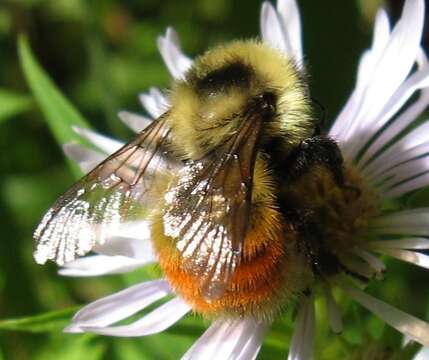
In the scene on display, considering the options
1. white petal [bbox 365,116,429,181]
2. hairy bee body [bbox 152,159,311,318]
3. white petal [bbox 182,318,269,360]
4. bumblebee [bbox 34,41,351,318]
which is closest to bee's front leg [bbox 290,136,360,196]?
bumblebee [bbox 34,41,351,318]

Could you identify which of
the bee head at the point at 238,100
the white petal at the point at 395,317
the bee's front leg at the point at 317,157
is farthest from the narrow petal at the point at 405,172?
the bee head at the point at 238,100

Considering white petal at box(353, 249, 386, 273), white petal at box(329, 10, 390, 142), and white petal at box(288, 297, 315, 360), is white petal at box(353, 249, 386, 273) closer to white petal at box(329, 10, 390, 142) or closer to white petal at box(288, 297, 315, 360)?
white petal at box(288, 297, 315, 360)

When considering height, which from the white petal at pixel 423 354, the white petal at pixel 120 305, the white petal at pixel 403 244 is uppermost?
the white petal at pixel 403 244

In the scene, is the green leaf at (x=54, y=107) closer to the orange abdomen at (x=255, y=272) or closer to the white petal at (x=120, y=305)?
the white petal at (x=120, y=305)

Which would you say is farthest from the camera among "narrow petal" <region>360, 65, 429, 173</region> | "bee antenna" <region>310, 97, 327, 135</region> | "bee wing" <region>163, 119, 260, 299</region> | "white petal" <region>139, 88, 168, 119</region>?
"white petal" <region>139, 88, 168, 119</region>

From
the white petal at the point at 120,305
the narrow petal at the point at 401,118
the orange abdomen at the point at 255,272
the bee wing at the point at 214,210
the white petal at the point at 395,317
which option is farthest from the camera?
the narrow petal at the point at 401,118

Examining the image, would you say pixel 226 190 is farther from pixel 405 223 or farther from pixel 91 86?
pixel 91 86
